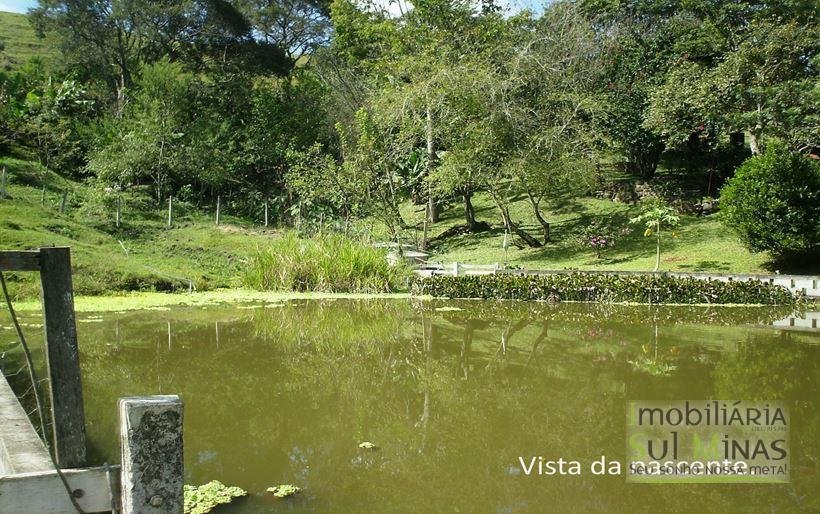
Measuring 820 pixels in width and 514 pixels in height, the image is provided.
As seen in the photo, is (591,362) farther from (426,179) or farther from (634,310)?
(426,179)

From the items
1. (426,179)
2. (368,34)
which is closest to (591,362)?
(426,179)

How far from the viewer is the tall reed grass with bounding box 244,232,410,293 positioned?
14633 mm

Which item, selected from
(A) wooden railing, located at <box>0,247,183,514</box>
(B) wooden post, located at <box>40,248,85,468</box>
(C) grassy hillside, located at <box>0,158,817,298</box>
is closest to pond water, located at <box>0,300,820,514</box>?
(B) wooden post, located at <box>40,248,85,468</box>

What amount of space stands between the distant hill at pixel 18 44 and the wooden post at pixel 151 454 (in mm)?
31608

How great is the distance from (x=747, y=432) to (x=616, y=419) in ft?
3.32

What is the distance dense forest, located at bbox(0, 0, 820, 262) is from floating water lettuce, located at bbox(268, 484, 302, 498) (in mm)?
13851

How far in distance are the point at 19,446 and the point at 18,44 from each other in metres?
45.3

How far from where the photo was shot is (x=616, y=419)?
5910 mm

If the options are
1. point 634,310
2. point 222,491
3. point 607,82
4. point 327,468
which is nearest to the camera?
point 222,491

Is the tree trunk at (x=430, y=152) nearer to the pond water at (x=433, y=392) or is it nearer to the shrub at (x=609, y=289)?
the shrub at (x=609, y=289)

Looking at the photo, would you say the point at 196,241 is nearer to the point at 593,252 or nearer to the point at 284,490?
the point at 593,252

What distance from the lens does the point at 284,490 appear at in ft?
14.2

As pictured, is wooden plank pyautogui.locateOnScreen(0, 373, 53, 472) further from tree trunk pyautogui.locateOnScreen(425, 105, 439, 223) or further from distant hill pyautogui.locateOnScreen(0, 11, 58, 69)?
distant hill pyautogui.locateOnScreen(0, 11, 58, 69)

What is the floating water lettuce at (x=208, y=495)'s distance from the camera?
4.07 metres
